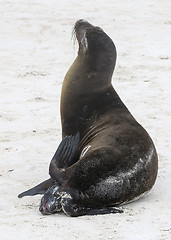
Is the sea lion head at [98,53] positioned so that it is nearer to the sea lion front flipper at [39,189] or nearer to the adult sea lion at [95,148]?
the adult sea lion at [95,148]

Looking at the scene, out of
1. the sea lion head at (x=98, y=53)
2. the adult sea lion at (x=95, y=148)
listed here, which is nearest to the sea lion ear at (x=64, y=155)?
the adult sea lion at (x=95, y=148)

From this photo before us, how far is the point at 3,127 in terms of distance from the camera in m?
7.40

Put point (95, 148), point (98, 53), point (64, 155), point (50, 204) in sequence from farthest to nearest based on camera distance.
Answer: point (98, 53) → point (64, 155) → point (95, 148) → point (50, 204)

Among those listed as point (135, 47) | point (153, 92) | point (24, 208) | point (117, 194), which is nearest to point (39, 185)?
point (24, 208)

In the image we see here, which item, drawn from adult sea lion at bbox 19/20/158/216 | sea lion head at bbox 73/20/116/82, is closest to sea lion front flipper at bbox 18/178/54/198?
adult sea lion at bbox 19/20/158/216

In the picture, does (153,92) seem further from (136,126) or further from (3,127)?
(136,126)

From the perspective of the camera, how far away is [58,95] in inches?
340

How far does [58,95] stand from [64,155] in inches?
125

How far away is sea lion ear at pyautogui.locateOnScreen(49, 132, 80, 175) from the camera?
546cm

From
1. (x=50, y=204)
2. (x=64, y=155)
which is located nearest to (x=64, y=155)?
(x=64, y=155)

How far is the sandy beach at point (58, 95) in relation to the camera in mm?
4781

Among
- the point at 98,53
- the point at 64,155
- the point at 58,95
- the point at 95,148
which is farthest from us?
the point at 58,95

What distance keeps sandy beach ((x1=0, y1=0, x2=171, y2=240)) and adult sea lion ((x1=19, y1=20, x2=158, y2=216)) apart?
0.44 feet

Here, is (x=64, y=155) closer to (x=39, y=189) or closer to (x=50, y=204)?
(x=39, y=189)
